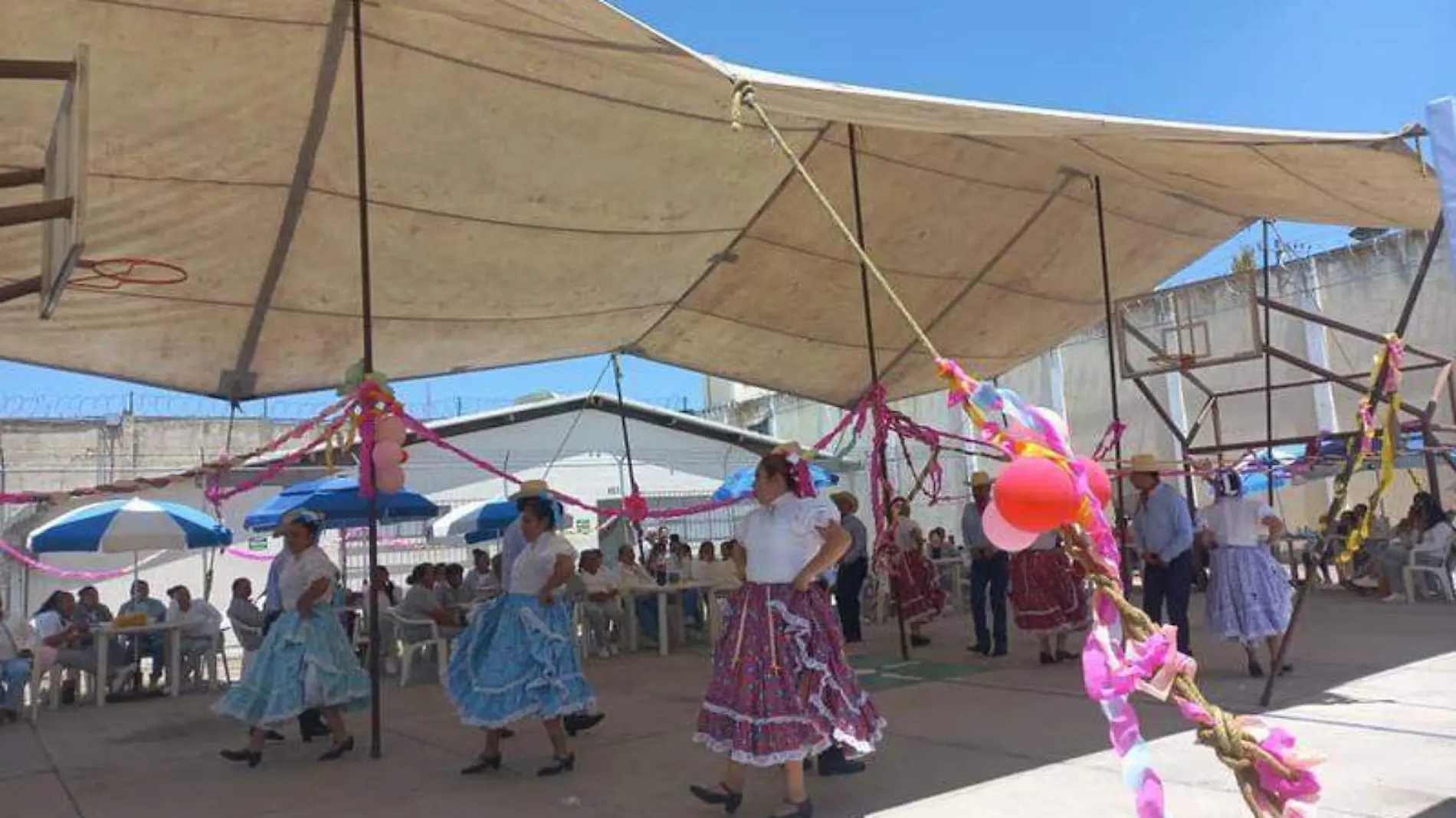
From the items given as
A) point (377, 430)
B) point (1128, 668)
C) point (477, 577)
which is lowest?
point (477, 577)

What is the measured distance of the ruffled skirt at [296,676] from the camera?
5465 mm

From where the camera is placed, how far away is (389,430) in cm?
595

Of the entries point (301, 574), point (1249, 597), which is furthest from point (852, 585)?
point (301, 574)

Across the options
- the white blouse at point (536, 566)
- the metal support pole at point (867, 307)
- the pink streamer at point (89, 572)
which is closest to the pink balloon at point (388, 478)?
the white blouse at point (536, 566)

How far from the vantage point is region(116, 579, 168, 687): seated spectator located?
9414 millimetres

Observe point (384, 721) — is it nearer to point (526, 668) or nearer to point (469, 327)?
point (526, 668)

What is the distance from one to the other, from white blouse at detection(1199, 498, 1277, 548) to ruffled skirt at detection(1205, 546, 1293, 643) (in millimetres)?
50

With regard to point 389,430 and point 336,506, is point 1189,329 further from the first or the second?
point 336,506

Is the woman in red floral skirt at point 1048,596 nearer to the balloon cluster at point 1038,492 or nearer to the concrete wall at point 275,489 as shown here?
the balloon cluster at point 1038,492

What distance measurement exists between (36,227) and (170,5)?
2324 mm

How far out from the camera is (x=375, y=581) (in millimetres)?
5672

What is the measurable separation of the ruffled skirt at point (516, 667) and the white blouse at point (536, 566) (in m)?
0.05

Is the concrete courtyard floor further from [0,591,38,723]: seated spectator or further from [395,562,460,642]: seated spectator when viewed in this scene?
[395,562,460,642]: seated spectator

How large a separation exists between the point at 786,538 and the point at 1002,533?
1.74m
